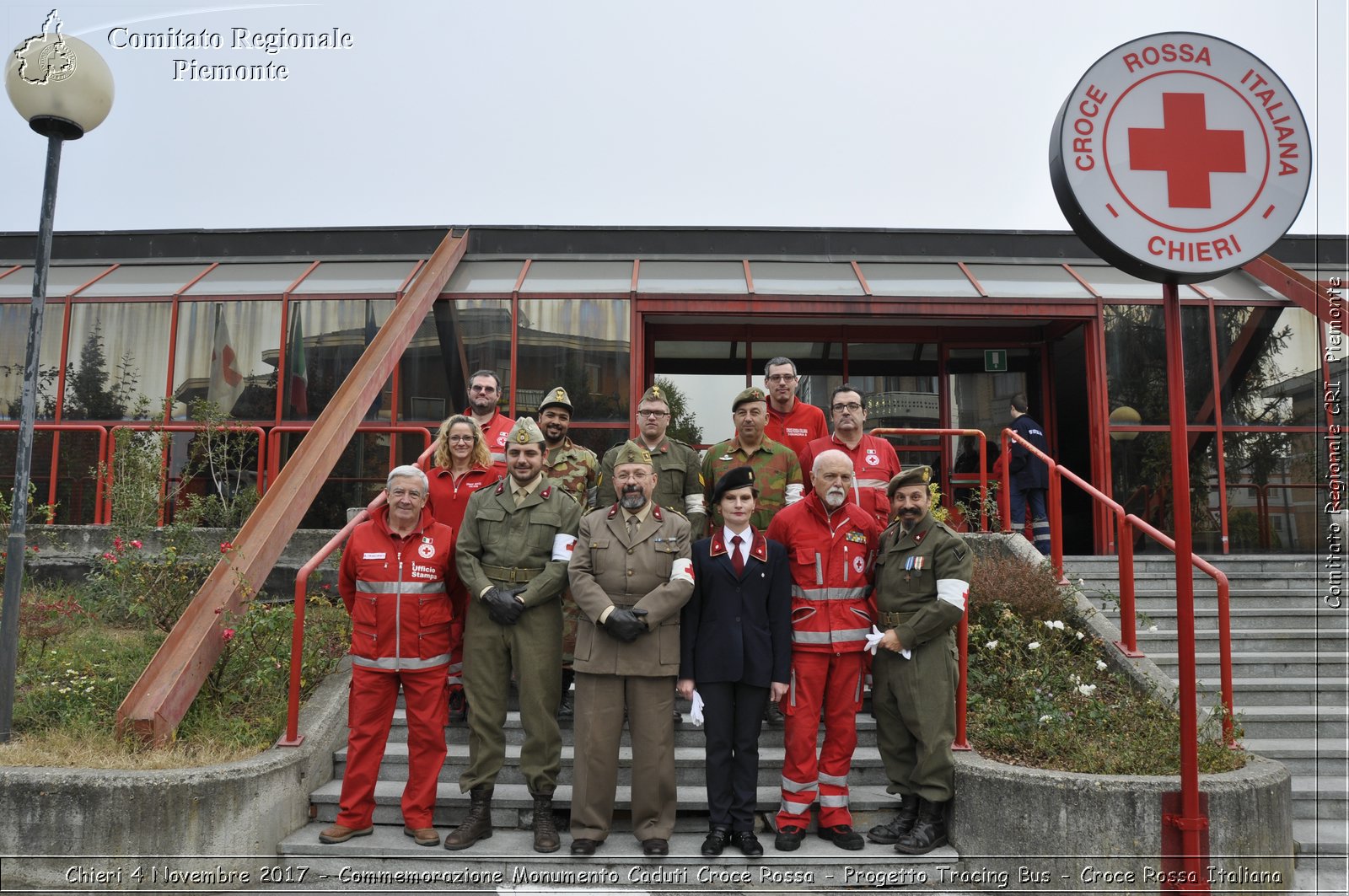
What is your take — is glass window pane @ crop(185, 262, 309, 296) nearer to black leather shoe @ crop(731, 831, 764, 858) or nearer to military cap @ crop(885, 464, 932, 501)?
military cap @ crop(885, 464, 932, 501)

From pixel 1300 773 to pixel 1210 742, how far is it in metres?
1.23

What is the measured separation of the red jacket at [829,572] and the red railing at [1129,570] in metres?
1.51

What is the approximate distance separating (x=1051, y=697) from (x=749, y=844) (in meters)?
2.32

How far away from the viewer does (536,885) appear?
14.1ft

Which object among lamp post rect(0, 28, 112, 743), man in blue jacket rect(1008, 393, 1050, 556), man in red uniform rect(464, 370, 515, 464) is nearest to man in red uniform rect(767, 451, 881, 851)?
man in red uniform rect(464, 370, 515, 464)

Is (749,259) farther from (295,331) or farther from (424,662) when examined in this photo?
(424,662)

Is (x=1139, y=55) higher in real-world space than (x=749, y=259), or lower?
lower

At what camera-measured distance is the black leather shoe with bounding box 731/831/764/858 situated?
444cm

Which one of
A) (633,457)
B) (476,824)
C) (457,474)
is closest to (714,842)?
(476,824)

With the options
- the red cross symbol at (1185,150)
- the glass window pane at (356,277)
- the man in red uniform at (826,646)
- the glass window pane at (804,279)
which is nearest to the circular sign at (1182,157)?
the red cross symbol at (1185,150)

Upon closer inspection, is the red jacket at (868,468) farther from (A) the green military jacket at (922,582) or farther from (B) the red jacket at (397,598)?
(B) the red jacket at (397,598)

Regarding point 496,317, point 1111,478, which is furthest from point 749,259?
point 1111,478

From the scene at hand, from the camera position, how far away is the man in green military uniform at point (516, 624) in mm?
4656

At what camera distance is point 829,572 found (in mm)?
4793
